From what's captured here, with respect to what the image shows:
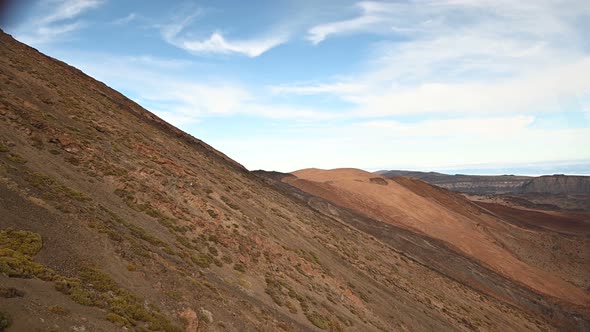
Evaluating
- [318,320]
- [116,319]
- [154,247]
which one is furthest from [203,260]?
[116,319]

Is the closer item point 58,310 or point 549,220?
point 58,310

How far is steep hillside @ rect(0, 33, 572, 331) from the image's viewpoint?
40.3 feet

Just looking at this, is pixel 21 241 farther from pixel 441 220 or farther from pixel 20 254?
pixel 441 220

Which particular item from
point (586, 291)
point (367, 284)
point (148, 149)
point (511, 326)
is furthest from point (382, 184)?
point (148, 149)

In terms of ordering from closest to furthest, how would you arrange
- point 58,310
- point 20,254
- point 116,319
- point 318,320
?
point 58,310 < point 116,319 < point 20,254 < point 318,320

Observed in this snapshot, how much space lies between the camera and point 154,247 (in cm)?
1827

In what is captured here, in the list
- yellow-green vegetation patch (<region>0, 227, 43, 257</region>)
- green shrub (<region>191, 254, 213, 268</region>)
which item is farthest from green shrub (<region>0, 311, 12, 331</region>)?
green shrub (<region>191, 254, 213, 268</region>)

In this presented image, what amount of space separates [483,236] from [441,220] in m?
9.86

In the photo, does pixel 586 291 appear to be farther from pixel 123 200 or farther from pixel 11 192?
pixel 11 192

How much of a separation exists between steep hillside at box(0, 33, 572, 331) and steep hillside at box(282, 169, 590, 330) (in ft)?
67.1

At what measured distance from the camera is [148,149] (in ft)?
104

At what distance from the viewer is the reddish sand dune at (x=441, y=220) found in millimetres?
62719

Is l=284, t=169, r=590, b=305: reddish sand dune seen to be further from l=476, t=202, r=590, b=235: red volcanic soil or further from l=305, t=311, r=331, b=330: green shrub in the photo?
l=305, t=311, r=331, b=330: green shrub

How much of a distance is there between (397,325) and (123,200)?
70.7 feet
